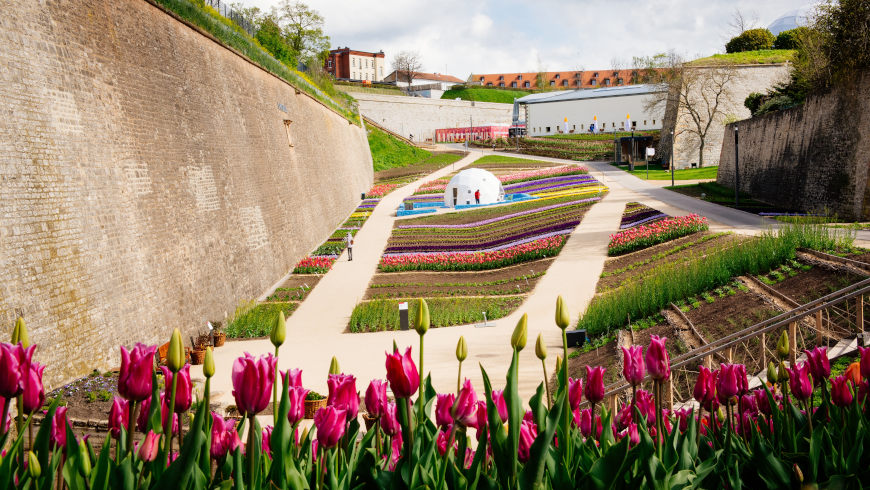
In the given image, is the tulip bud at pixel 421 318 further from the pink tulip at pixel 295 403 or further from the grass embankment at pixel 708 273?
the grass embankment at pixel 708 273

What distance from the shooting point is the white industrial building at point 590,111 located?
78.9m

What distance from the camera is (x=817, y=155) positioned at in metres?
22.6

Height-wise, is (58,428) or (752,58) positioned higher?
(752,58)

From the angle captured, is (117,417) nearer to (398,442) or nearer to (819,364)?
(398,442)

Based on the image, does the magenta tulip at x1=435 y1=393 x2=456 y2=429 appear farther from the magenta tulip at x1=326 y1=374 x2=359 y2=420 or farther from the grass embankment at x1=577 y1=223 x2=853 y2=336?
the grass embankment at x1=577 y1=223 x2=853 y2=336

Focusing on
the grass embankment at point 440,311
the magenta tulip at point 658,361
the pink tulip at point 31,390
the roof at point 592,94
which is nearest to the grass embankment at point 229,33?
the grass embankment at point 440,311

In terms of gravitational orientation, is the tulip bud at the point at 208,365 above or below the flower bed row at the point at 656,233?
above

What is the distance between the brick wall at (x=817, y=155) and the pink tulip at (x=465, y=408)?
48.8ft

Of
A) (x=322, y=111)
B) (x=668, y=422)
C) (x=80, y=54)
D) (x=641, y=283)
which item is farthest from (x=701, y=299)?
(x=322, y=111)

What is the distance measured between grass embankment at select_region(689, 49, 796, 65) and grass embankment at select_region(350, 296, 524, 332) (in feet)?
114

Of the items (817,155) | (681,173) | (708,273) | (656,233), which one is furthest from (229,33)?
(681,173)

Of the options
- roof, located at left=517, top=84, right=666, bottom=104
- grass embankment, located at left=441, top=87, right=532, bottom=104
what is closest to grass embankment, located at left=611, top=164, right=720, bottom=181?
A: roof, located at left=517, top=84, right=666, bottom=104

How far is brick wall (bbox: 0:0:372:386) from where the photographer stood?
10.3 meters

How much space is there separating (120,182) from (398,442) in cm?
1165
